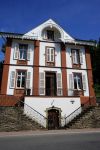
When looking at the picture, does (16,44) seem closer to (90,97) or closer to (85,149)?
(90,97)

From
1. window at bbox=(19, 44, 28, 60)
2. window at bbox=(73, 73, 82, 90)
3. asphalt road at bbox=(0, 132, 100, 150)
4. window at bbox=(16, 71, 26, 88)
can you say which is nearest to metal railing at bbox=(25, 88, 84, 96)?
window at bbox=(73, 73, 82, 90)

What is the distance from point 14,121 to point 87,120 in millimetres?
6649

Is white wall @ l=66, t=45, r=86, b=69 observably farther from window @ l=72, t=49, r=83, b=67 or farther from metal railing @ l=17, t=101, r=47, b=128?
metal railing @ l=17, t=101, r=47, b=128

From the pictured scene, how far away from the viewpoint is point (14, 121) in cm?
1791

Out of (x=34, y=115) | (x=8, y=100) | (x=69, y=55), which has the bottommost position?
(x=34, y=115)

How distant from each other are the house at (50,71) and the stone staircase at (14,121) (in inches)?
87.9

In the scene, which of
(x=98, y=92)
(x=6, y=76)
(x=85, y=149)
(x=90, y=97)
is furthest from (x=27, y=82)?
(x=85, y=149)

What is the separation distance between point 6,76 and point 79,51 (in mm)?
9250

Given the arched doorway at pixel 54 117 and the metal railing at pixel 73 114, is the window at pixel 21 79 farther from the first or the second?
the metal railing at pixel 73 114

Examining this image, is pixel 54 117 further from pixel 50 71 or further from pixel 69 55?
pixel 69 55

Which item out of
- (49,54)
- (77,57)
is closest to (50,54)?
(49,54)

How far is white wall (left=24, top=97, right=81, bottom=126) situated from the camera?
20.0m

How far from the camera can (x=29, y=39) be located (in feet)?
79.2

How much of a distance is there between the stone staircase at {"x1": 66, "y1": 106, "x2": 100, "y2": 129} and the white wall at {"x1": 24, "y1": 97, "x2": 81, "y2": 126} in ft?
4.50
